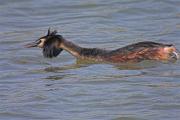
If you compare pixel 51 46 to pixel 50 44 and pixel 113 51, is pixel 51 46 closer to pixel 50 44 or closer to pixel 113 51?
pixel 50 44

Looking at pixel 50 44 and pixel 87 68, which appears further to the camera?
pixel 50 44

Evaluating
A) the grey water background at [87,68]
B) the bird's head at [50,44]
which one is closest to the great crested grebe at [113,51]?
the bird's head at [50,44]

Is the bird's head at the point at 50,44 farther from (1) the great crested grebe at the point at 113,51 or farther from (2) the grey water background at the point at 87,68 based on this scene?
(2) the grey water background at the point at 87,68

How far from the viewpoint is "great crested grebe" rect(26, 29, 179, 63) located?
1182 cm

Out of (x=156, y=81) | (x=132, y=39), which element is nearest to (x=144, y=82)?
(x=156, y=81)

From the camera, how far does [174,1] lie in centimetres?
1631

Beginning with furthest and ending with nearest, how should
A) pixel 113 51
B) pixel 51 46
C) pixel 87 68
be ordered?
pixel 51 46
pixel 113 51
pixel 87 68

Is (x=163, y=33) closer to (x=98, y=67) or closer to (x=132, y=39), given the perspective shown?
(x=132, y=39)

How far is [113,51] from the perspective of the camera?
1220 centimetres

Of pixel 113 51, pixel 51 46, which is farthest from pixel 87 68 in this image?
pixel 51 46

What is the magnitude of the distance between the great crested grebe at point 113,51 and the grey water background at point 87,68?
0.15 m

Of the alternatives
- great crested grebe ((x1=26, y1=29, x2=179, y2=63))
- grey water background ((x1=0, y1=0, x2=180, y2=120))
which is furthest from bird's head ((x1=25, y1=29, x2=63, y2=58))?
grey water background ((x1=0, y1=0, x2=180, y2=120))

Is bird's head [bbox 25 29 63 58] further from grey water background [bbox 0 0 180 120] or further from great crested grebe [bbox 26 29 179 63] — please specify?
grey water background [bbox 0 0 180 120]

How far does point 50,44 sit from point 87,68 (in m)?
1.00
